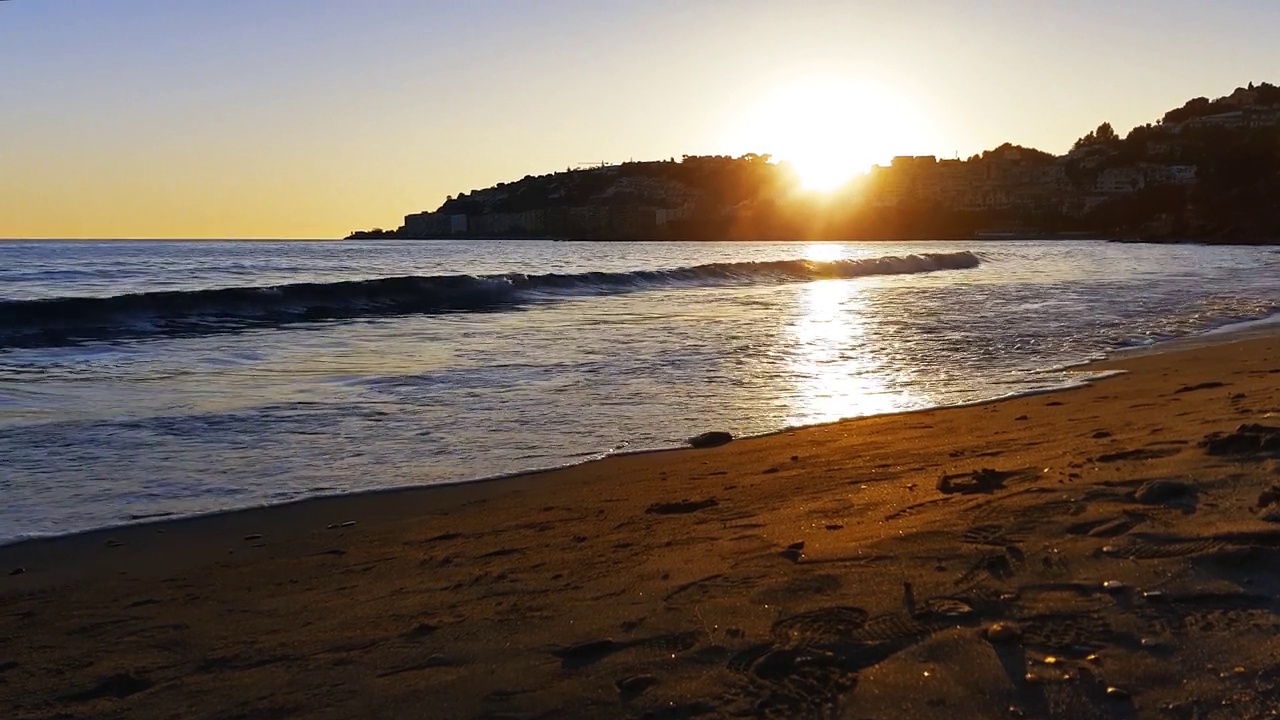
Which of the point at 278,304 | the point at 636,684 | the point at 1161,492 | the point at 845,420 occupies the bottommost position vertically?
the point at 845,420

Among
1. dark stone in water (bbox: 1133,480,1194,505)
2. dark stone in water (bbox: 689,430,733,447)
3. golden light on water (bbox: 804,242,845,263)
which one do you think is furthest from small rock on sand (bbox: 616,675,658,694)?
golden light on water (bbox: 804,242,845,263)

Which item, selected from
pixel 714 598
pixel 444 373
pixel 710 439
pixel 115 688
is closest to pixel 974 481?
pixel 714 598

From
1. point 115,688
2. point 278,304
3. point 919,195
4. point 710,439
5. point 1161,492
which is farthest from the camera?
point 919,195

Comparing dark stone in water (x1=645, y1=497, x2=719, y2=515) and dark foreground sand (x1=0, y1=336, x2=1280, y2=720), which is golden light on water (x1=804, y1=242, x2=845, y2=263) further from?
dark foreground sand (x1=0, y1=336, x2=1280, y2=720)

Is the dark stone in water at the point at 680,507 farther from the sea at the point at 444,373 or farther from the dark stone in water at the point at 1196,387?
the dark stone in water at the point at 1196,387

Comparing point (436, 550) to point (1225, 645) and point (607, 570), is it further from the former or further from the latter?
point (1225, 645)

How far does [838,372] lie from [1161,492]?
6.35m

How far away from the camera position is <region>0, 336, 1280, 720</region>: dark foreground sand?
2564mm

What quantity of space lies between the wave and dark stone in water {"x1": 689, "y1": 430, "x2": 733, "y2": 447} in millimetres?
11104

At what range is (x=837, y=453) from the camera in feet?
19.5

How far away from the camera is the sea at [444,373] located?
6.01 metres

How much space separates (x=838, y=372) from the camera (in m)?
10.1

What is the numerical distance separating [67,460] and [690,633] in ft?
15.6

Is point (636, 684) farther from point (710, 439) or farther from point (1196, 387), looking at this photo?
point (1196, 387)
